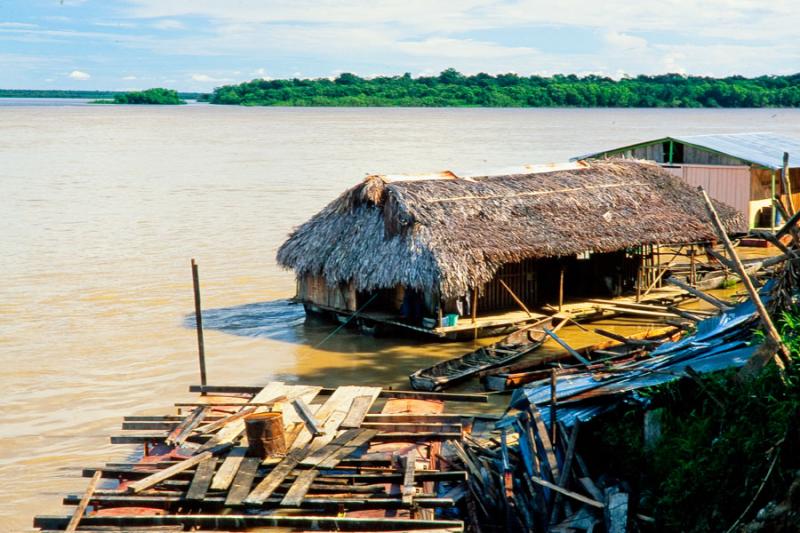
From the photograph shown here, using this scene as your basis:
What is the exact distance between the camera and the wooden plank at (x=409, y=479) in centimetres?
824

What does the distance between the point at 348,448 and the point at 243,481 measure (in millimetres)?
1211

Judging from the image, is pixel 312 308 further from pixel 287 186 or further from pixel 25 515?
pixel 287 186

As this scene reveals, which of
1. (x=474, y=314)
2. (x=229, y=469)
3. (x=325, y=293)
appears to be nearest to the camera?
(x=229, y=469)

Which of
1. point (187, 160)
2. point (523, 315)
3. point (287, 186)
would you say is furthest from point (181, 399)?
point (187, 160)

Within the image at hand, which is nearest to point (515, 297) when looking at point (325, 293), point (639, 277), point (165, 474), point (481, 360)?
point (481, 360)

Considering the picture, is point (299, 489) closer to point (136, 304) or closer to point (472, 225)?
point (472, 225)

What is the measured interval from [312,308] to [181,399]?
17.1ft

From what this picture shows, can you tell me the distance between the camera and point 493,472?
9.45 meters

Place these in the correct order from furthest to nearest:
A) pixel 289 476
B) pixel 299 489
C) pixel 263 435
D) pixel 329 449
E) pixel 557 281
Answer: pixel 557 281 < pixel 329 449 < pixel 263 435 < pixel 289 476 < pixel 299 489

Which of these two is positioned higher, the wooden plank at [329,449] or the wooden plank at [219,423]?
the wooden plank at [329,449]

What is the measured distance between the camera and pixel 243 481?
28.5ft

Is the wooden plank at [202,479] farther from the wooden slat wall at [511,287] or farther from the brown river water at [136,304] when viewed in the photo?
the wooden slat wall at [511,287]

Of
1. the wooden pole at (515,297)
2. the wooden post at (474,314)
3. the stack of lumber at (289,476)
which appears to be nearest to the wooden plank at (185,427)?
the stack of lumber at (289,476)

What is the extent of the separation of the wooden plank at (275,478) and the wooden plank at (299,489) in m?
0.14
